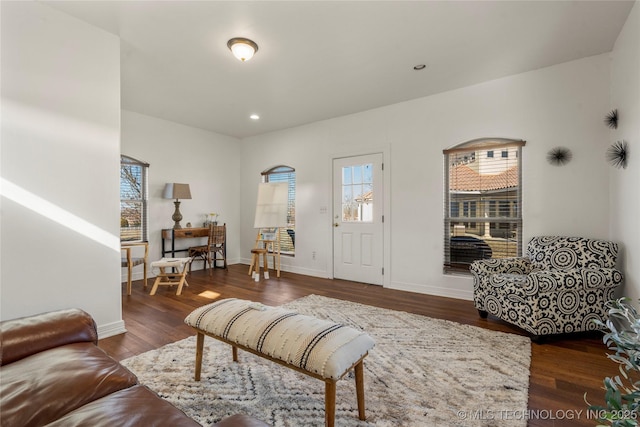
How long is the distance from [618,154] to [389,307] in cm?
265

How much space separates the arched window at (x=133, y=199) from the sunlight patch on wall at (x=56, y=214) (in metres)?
2.40

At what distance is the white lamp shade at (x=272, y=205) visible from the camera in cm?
517

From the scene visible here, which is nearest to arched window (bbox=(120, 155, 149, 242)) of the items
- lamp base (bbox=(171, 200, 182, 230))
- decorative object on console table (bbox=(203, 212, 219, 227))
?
lamp base (bbox=(171, 200, 182, 230))

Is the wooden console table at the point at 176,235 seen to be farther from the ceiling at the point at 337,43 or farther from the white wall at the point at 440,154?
the ceiling at the point at 337,43

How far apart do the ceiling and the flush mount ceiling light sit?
0.20 ft

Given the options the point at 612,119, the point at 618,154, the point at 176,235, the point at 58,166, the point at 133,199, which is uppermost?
the point at 612,119

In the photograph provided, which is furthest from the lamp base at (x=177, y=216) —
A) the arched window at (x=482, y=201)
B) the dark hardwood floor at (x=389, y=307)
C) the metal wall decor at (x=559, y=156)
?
the metal wall decor at (x=559, y=156)

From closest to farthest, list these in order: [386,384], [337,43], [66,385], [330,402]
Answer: [66,385]
[330,402]
[386,384]
[337,43]

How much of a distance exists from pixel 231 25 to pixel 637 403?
3.26m

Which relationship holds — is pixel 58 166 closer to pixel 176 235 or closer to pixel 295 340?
pixel 295 340

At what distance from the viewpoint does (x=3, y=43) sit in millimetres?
2188

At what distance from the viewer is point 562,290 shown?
102 inches

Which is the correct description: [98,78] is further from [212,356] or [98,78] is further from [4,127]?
[212,356]

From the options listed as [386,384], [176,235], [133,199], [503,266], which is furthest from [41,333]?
[133,199]
